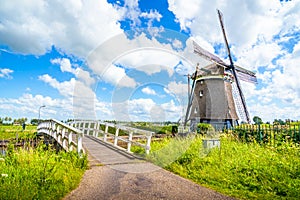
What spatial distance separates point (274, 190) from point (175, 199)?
7.19 feet

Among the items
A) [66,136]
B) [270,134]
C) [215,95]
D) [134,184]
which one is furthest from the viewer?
[215,95]

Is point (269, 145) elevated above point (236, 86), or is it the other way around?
point (236, 86)

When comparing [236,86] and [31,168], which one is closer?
[31,168]

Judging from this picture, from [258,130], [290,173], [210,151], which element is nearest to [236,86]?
[258,130]

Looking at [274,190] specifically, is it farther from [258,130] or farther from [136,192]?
[258,130]

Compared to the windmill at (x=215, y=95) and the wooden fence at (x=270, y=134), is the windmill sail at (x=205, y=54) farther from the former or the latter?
the wooden fence at (x=270, y=134)

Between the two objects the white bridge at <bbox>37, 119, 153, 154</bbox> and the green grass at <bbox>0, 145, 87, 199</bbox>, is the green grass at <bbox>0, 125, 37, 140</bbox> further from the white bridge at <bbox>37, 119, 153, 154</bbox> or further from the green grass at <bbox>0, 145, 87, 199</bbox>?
the green grass at <bbox>0, 145, 87, 199</bbox>

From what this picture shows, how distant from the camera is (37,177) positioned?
486 centimetres

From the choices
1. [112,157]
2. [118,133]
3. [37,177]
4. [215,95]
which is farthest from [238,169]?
[215,95]

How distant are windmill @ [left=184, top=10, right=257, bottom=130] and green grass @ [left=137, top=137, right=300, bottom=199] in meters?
13.8

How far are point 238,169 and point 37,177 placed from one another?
484 centimetres

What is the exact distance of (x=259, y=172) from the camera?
18.2ft

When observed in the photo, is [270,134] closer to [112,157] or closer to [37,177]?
[112,157]

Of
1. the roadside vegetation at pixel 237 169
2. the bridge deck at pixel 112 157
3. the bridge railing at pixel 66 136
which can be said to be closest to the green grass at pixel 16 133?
the bridge railing at pixel 66 136
